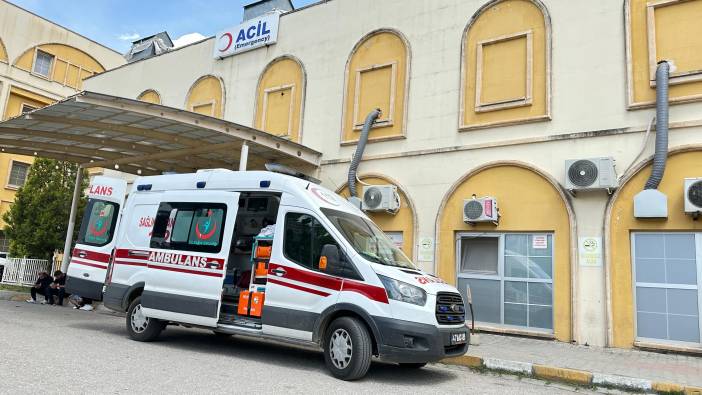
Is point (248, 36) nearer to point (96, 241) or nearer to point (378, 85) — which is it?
point (378, 85)

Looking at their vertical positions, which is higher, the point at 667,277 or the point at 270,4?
the point at 270,4

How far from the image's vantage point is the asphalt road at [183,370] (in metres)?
5.27

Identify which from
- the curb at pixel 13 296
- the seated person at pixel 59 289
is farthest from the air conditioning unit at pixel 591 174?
the curb at pixel 13 296

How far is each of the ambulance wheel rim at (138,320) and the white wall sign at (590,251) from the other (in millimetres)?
8042

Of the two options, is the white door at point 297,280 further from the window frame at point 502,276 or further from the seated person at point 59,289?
the seated person at point 59,289

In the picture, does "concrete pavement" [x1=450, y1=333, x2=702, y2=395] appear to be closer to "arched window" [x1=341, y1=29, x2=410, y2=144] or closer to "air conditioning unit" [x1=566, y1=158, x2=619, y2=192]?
"air conditioning unit" [x1=566, y1=158, x2=619, y2=192]

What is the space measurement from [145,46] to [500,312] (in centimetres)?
1930

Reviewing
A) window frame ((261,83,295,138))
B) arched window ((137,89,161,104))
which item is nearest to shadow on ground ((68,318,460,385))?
window frame ((261,83,295,138))

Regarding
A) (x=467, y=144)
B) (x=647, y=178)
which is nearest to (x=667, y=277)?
(x=647, y=178)

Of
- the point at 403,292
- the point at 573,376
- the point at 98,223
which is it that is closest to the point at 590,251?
the point at 573,376

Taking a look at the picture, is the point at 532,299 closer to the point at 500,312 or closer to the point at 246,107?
the point at 500,312

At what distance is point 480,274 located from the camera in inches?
439

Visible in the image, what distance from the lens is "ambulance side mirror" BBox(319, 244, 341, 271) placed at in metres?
6.73

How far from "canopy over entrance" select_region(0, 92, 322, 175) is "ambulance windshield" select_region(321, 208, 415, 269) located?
16.2 feet
